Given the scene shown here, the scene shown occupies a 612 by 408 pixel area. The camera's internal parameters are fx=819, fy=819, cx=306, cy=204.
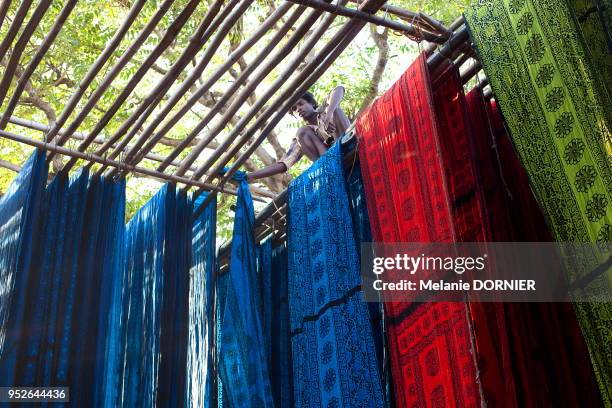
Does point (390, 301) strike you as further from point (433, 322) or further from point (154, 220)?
point (154, 220)

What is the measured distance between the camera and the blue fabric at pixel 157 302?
425 cm

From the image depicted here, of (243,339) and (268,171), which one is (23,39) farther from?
(243,339)

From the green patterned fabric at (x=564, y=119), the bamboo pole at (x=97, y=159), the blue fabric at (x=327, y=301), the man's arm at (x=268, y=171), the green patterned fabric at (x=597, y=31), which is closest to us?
the green patterned fabric at (x=564, y=119)

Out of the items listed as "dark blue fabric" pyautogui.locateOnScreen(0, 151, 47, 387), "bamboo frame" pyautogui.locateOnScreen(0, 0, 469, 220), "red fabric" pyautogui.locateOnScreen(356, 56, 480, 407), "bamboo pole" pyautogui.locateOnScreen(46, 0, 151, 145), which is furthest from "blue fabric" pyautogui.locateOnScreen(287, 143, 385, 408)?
"dark blue fabric" pyautogui.locateOnScreen(0, 151, 47, 387)

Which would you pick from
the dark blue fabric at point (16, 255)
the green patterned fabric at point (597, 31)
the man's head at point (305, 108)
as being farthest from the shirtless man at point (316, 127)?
the green patterned fabric at point (597, 31)

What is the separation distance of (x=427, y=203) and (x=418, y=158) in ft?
0.77

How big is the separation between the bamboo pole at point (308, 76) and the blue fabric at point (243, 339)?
51cm

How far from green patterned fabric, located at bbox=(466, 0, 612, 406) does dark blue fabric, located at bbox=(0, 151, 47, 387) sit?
248 cm

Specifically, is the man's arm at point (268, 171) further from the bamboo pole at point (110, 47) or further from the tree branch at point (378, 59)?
the tree branch at point (378, 59)

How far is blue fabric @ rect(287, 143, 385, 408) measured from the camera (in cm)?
354

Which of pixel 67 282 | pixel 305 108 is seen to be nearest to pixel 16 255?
pixel 67 282

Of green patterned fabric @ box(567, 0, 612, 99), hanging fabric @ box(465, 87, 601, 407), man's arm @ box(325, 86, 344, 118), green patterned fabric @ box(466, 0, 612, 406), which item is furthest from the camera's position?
man's arm @ box(325, 86, 344, 118)

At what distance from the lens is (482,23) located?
3.31 m

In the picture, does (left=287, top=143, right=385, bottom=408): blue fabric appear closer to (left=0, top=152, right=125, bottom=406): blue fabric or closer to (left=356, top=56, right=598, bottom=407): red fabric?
(left=356, top=56, right=598, bottom=407): red fabric
